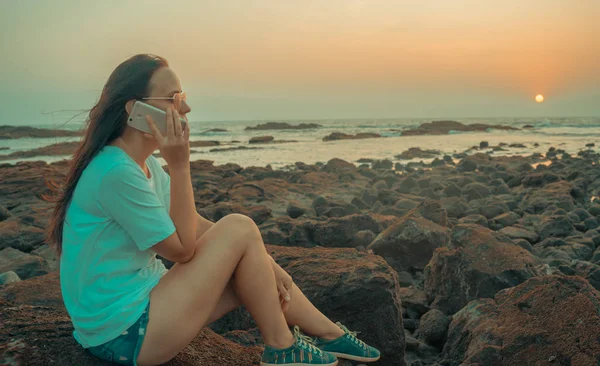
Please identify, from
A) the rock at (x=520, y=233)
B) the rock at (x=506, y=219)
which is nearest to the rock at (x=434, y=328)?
the rock at (x=520, y=233)

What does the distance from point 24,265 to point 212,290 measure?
383cm

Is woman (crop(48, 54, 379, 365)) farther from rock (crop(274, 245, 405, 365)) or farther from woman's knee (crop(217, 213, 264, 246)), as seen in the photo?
rock (crop(274, 245, 405, 365))

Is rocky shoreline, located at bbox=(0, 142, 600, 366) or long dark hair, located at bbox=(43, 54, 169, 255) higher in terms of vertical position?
long dark hair, located at bbox=(43, 54, 169, 255)

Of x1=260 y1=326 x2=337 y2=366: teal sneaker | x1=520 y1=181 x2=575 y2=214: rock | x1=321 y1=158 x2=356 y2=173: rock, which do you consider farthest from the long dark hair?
x1=321 y1=158 x2=356 y2=173: rock

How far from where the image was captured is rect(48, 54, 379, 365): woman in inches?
89.9

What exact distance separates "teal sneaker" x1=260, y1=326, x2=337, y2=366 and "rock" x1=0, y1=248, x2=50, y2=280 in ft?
12.2

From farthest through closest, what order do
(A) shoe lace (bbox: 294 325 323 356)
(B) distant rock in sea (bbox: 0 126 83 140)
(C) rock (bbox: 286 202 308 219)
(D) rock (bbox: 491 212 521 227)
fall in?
1. (B) distant rock in sea (bbox: 0 126 83 140)
2. (C) rock (bbox: 286 202 308 219)
3. (D) rock (bbox: 491 212 521 227)
4. (A) shoe lace (bbox: 294 325 323 356)

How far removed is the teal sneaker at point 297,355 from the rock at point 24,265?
3.72m

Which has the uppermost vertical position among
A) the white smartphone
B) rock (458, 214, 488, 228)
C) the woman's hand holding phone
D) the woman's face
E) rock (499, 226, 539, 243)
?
the woman's face

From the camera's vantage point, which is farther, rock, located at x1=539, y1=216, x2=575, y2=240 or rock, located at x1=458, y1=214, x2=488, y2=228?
rock, located at x1=458, y1=214, x2=488, y2=228

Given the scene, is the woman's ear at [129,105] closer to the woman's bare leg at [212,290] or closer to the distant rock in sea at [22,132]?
the woman's bare leg at [212,290]

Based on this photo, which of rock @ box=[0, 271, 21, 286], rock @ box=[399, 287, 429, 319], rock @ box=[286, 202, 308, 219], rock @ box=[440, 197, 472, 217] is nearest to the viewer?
rock @ box=[399, 287, 429, 319]

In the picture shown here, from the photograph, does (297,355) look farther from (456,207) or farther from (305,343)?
(456,207)

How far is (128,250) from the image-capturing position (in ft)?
7.73
